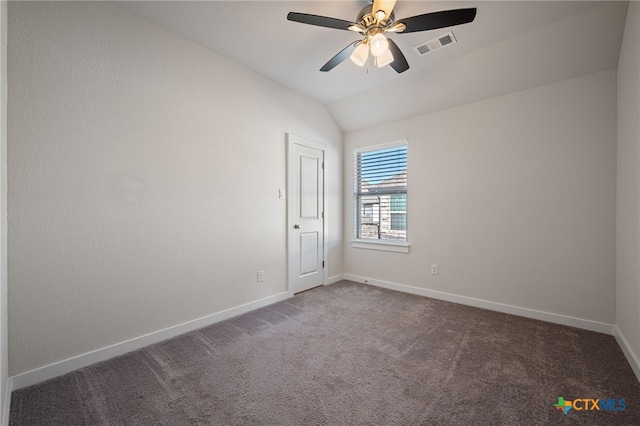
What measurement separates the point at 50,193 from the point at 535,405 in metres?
3.44

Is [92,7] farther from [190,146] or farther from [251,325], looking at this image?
[251,325]

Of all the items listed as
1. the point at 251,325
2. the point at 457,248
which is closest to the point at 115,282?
the point at 251,325

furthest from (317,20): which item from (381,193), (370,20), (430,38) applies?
(381,193)

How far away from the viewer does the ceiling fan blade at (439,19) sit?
1.71m

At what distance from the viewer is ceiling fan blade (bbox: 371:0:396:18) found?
178cm

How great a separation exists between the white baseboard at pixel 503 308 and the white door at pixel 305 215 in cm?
95

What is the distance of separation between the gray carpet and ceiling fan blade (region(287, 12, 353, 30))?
8.16 ft

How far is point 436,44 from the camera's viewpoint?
2574 mm

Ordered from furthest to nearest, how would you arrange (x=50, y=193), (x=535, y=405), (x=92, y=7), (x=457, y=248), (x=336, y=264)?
(x=336, y=264)
(x=457, y=248)
(x=92, y=7)
(x=50, y=193)
(x=535, y=405)

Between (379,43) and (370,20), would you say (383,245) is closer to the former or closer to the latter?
(379,43)

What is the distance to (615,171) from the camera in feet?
8.10

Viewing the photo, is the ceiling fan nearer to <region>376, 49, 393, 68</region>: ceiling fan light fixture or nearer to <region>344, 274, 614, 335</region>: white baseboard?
<region>376, 49, 393, 68</region>: ceiling fan light fixture

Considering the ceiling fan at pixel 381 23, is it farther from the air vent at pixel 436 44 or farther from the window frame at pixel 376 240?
the window frame at pixel 376 240

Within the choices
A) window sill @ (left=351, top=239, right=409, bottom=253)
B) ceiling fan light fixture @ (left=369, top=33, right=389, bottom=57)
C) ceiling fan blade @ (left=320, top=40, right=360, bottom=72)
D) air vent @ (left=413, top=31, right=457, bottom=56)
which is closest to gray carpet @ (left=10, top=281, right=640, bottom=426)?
window sill @ (left=351, top=239, right=409, bottom=253)
